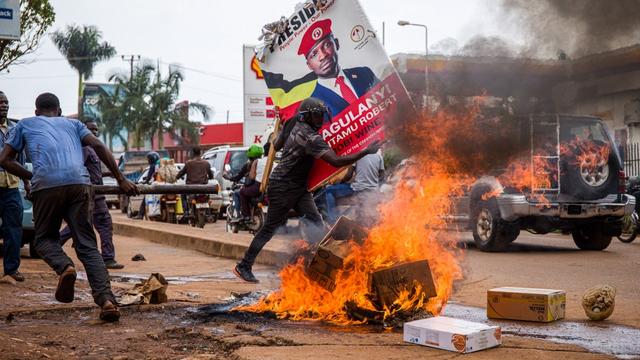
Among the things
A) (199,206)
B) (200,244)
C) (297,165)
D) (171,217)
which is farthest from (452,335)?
(171,217)

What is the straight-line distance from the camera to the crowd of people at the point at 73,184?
5961mm

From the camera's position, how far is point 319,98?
24.3ft

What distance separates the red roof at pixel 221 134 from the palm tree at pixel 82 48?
880cm

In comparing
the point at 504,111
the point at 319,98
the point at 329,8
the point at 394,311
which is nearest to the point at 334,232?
the point at 394,311

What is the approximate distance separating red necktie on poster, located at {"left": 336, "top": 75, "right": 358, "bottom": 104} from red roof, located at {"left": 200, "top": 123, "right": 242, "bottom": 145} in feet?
145

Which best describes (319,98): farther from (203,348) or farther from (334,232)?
(203,348)

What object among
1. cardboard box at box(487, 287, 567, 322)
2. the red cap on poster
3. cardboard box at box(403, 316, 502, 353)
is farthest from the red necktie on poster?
cardboard box at box(403, 316, 502, 353)

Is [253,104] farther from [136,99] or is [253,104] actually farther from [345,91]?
[136,99]

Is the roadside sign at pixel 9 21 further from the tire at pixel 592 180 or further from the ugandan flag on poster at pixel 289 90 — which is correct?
the tire at pixel 592 180

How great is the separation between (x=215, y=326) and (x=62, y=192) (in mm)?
1599

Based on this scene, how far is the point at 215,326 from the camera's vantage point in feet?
18.5

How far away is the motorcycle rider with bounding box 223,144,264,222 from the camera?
1427 cm

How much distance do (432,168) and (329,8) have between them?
182cm

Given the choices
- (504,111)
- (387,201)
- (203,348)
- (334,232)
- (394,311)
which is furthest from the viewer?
(504,111)
